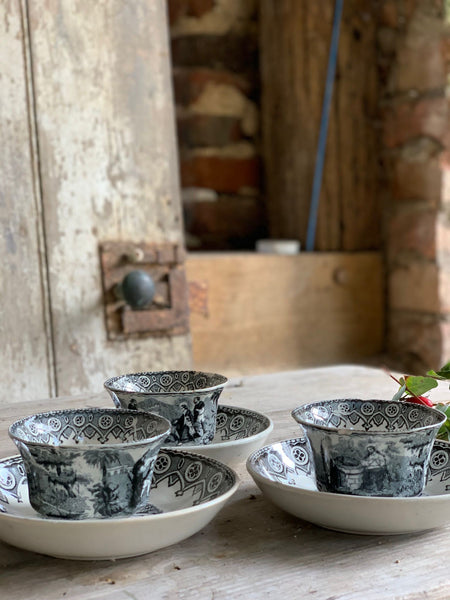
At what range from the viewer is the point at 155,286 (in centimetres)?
158

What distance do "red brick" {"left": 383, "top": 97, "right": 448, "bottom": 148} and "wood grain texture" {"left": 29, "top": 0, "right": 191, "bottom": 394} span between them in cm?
68

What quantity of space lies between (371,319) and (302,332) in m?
0.23

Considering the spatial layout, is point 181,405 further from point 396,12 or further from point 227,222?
point 396,12

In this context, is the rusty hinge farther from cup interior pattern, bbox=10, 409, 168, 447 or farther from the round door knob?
cup interior pattern, bbox=10, 409, 168, 447

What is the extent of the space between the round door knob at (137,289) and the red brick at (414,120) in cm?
85

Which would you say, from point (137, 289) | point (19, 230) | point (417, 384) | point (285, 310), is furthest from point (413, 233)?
point (417, 384)

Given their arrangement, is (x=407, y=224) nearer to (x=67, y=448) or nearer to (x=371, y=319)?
(x=371, y=319)

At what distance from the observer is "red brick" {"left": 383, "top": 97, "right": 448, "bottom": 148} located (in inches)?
73.7

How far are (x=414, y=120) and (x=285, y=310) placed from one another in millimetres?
576

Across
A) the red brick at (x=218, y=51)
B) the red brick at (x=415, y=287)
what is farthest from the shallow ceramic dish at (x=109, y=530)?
the red brick at (x=218, y=51)

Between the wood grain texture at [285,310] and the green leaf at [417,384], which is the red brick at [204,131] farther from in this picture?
the green leaf at [417,384]

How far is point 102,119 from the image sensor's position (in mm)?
1503

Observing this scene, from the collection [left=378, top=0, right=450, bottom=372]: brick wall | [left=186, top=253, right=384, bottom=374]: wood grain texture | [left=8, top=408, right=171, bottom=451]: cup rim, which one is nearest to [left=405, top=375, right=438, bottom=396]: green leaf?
[left=8, top=408, right=171, bottom=451]: cup rim

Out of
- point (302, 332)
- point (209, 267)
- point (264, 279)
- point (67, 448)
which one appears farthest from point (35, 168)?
point (67, 448)
